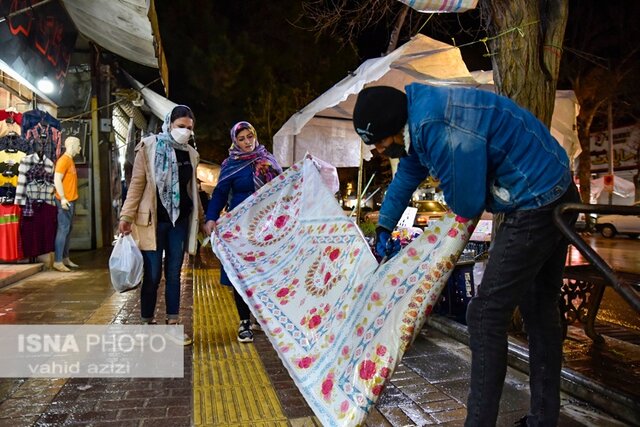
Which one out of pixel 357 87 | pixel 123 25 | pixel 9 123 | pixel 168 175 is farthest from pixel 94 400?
pixel 123 25

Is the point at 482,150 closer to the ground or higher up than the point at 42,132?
closer to the ground

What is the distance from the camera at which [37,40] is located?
7.57m

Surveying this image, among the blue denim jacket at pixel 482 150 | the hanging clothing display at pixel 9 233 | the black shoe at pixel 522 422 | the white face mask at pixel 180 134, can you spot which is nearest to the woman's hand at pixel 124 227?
the white face mask at pixel 180 134

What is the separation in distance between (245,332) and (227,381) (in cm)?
95

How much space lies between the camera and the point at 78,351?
12.6 ft

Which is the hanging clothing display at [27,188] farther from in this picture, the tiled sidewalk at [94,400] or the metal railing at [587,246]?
the metal railing at [587,246]

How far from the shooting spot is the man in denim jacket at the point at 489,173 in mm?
1936

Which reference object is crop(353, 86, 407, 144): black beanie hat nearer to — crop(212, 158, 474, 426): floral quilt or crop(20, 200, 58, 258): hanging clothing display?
crop(212, 158, 474, 426): floral quilt

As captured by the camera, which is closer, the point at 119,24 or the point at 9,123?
the point at 9,123

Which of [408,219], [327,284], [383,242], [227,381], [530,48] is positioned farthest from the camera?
[408,219]

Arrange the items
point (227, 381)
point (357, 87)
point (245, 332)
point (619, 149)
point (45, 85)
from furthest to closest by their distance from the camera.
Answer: point (619, 149) < point (45, 85) < point (357, 87) < point (245, 332) < point (227, 381)

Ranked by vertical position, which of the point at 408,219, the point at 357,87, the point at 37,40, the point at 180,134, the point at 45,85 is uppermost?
the point at 37,40

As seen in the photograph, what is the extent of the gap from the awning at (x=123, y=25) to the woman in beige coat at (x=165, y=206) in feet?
11.5

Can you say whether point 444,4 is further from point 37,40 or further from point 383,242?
point 37,40
